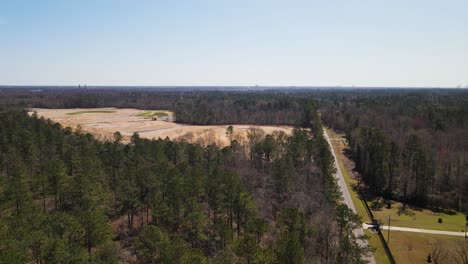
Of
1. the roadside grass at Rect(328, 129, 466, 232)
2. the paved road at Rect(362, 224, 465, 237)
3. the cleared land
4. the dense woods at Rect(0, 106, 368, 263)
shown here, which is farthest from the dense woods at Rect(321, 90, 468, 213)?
the dense woods at Rect(0, 106, 368, 263)

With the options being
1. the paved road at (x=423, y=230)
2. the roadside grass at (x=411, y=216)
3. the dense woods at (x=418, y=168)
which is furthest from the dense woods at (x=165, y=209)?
the dense woods at (x=418, y=168)

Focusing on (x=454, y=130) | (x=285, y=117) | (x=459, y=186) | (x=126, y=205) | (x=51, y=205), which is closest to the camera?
(x=126, y=205)

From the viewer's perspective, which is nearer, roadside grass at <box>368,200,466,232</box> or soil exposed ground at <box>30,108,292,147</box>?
roadside grass at <box>368,200,466,232</box>

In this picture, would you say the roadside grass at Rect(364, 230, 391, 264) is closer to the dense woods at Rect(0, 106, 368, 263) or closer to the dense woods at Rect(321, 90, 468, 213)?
the dense woods at Rect(0, 106, 368, 263)

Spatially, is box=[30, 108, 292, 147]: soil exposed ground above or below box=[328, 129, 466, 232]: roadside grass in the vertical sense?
above

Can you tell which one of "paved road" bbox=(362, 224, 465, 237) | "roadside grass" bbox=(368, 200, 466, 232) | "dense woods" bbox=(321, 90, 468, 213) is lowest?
"roadside grass" bbox=(368, 200, 466, 232)

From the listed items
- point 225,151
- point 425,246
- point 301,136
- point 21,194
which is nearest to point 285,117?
point 301,136

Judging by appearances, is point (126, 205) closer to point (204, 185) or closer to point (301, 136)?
point (204, 185)
